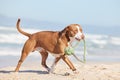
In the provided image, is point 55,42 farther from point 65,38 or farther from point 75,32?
point 75,32

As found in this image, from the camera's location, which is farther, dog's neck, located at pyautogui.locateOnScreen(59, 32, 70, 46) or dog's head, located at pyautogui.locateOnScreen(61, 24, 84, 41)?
dog's neck, located at pyautogui.locateOnScreen(59, 32, 70, 46)

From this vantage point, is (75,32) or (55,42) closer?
(75,32)

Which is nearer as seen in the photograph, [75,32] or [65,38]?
[75,32]

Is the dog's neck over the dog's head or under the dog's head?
under

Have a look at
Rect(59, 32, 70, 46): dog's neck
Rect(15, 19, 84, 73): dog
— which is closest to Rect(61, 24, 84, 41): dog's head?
Rect(15, 19, 84, 73): dog

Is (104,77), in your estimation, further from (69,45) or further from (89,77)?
(69,45)

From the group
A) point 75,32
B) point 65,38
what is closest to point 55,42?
Answer: point 65,38

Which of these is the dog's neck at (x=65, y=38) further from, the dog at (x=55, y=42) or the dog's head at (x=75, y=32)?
the dog's head at (x=75, y=32)

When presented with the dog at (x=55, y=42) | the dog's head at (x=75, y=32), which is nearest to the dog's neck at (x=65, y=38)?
the dog at (x=55, y=42)

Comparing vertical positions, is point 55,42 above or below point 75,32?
below

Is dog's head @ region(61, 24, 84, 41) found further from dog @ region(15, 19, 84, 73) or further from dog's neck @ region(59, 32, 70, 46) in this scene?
dog's neck @ region(59, 32, 70, 46)

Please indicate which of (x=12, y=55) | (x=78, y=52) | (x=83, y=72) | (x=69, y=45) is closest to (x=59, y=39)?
(x=69, y=45)

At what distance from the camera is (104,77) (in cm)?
938

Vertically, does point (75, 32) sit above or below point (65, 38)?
above
